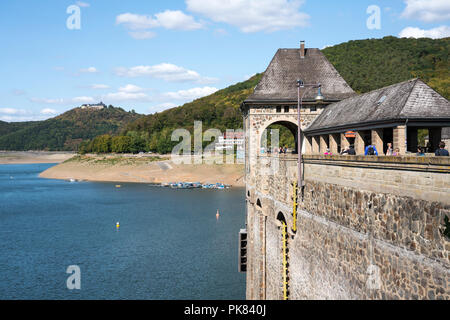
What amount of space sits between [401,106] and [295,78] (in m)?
13.1

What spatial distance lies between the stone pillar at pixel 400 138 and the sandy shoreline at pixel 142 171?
301ft

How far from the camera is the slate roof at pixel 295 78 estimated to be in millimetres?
27469

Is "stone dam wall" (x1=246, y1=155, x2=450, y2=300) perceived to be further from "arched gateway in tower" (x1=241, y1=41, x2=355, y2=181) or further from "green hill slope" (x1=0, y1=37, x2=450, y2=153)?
"green hill slope" (x1=0, y1=37, x2=450, y2=153)

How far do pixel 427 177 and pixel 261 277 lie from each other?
18380mm

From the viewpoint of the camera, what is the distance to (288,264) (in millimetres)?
20031

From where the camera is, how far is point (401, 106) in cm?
1587

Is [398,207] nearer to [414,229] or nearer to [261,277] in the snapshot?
[414,229]

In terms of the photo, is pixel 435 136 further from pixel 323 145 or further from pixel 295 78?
pixel 295 78

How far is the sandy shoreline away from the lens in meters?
114

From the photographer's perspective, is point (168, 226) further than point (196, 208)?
No

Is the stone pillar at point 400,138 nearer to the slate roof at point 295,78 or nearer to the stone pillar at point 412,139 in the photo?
the stone pillar at point 412,139

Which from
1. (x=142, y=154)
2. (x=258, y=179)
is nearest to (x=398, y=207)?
(x=258, y=179)

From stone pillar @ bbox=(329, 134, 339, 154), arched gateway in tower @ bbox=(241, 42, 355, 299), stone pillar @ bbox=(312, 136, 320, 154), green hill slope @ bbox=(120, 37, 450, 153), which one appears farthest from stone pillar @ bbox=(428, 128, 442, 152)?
green hill slope @ bbox=(120, 37, 450, 153)

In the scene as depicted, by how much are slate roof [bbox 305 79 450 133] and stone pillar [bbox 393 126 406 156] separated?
401 millimetres
